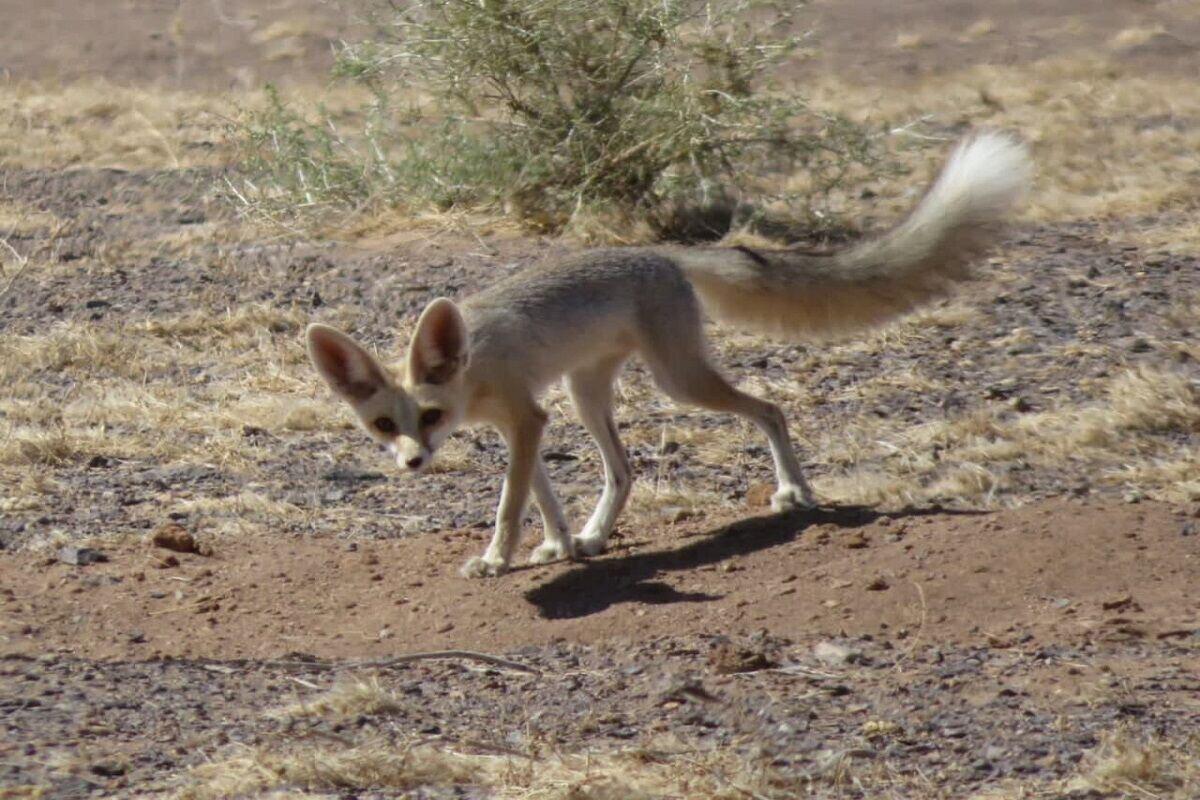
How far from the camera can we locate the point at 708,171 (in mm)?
11672

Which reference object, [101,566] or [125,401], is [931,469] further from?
[125,401]

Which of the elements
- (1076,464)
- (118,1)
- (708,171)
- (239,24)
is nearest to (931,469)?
(1076,464)

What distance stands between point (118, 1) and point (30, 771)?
2614 cm

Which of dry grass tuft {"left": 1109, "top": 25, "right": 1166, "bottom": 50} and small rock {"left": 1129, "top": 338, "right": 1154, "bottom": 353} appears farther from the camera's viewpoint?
dry grass tuft {"left": 1109, "top": 25, "right": 1166, "bottom": 50}

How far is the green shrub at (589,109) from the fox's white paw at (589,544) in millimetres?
4805

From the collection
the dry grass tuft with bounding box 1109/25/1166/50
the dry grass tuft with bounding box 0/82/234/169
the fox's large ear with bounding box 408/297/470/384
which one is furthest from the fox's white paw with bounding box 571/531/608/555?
the dry grass tuft with bounding box 1109/25/1166/50

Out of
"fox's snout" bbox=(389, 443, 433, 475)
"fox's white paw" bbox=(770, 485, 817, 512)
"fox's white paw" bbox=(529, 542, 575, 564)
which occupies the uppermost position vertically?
"fox's snout" bbox=(389, 443, 433, 475)

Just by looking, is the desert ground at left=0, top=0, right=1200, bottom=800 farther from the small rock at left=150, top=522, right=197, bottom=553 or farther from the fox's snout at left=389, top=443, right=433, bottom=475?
the fox's snout at left=389, top=443, right=433, bottom=475

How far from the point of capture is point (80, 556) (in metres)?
6.70

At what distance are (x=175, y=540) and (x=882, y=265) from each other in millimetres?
2903

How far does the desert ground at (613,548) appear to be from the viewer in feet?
14.7

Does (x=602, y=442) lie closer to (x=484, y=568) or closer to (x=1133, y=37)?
(x=484, y=568)

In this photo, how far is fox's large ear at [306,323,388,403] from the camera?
19.7 feet

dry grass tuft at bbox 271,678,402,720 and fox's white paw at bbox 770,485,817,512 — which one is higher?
dry grass tuft at bbox 271,678,402,720
